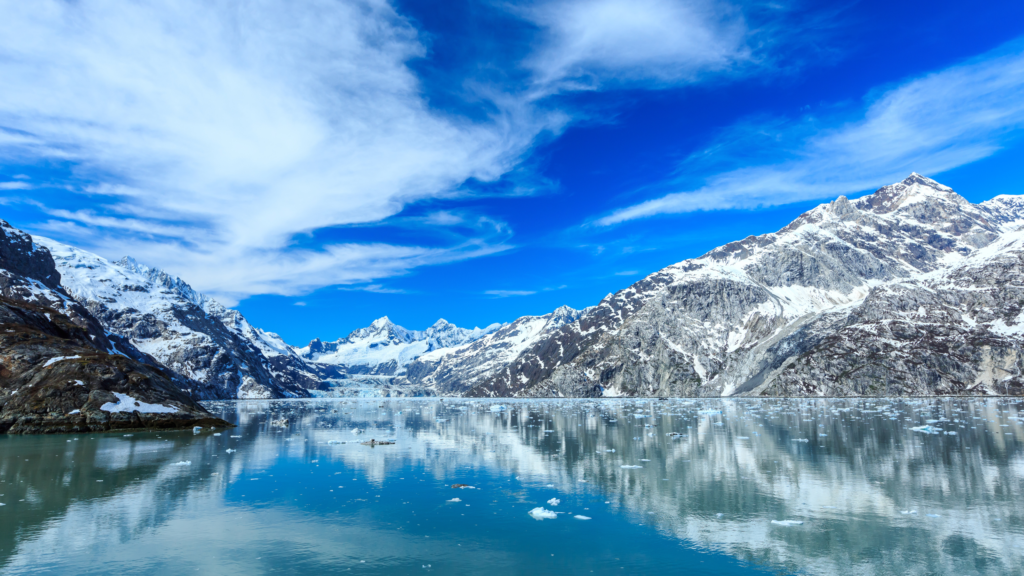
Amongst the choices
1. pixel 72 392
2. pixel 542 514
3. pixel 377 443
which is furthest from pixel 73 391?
pixel 542 514

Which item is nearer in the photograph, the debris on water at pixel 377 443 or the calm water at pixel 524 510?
the calm water at pixel 524 510

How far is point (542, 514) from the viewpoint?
26.8 m

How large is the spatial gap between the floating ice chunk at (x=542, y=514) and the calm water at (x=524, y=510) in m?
0.54

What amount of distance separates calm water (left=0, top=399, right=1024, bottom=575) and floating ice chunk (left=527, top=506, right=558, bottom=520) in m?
0.54

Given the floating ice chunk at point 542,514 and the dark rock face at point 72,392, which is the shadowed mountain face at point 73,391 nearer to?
the dark rock face at point 72,392

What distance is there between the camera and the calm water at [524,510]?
2017 centimetres

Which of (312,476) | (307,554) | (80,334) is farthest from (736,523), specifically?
(80,334)

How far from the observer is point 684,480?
35.1 meters

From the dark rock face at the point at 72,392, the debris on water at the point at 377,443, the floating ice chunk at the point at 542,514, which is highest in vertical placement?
the dark rock face at the point at 72,392

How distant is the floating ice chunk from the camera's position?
2655 cm

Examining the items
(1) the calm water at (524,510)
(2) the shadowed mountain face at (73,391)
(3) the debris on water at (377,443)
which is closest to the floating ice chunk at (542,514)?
(1) the calm water at (524,510)

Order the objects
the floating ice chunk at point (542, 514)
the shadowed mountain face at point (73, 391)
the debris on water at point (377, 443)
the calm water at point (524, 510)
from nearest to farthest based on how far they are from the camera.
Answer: the calm water at point (524, 510), the floating ice chunk at point (542, 514), the debris on water at point (377, 443), the shadowed mountain face at point (73, 391)

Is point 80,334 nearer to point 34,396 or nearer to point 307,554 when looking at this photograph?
point 34,396

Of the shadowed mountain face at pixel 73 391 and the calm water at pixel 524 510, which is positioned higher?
the shadowed mountain face at pixel 73 391
